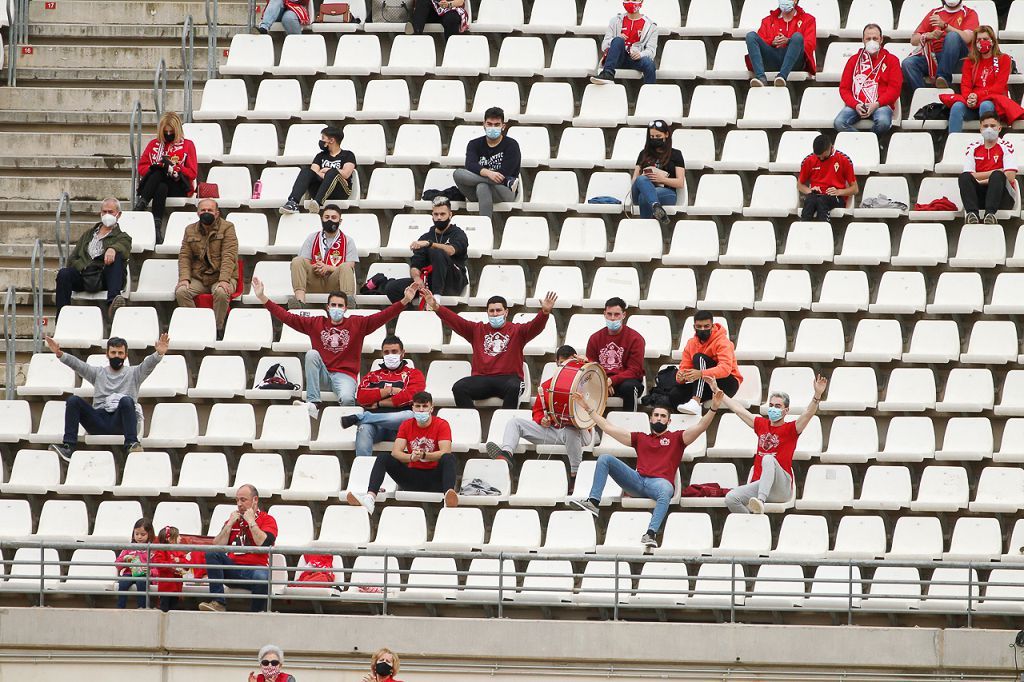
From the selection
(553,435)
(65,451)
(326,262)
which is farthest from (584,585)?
(65,451)

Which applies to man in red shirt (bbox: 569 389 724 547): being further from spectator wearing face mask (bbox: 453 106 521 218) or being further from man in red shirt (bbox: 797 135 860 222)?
spectator wearing face mask (bbox: 453 106 521 218)

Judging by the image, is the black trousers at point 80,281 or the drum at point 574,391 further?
the black trousers at point 80,281

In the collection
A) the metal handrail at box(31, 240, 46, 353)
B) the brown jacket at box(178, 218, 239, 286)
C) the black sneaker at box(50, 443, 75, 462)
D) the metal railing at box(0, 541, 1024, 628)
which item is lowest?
the metal railing at box(0, 541, 1024, 628)

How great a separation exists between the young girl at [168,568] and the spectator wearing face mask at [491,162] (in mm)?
4845

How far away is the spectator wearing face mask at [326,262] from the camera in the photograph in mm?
16781

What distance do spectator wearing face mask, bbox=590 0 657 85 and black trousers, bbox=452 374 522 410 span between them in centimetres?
430

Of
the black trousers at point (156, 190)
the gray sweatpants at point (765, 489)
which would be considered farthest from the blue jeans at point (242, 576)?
the black trousers at point (156, 190)

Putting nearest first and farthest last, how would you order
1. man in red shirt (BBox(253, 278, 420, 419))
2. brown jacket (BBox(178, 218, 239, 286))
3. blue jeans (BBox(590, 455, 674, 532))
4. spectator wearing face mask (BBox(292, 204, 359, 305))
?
blue jeans (BBox(590, 455, 674, 532))
man in red shirt (BBox(253, 278, 420, 419))
spectator wearing face mask (BBox(292, 204, 359, 305))
brown jacket (BBox(178, 218, 239, 286))

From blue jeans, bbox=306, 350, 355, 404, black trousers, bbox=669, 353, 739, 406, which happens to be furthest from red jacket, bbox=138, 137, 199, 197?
black trousers, bbox=669, 353, 739, 406

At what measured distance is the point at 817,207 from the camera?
56.6 feet

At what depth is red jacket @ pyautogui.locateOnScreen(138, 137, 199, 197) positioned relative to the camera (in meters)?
18.0

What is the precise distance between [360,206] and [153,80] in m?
3.71

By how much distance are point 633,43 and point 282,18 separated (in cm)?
378

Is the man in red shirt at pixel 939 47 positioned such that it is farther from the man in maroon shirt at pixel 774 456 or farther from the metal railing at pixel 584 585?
the metal railing at pixel 584 585
